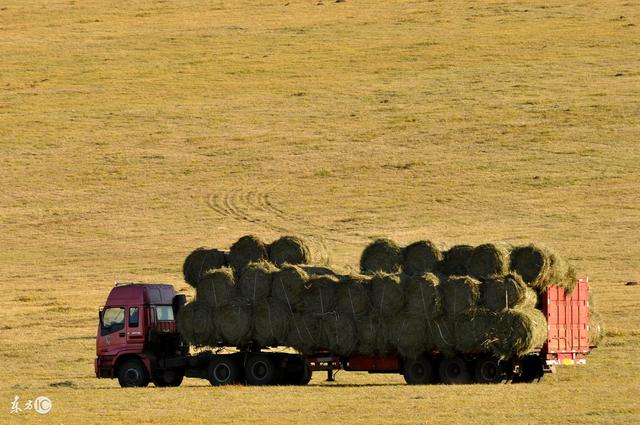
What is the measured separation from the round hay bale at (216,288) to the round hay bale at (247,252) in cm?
96

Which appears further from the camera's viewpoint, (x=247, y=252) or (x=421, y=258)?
(x=247, y=252)

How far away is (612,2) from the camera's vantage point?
110 meters

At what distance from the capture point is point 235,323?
30422mm

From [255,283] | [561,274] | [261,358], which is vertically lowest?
[261,358]

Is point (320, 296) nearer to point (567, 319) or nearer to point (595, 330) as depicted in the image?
point (567, 319)

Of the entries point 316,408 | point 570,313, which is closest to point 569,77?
point 570,313

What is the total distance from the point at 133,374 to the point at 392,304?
20.4 ft

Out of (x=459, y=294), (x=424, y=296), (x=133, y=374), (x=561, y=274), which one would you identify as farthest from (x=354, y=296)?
(x=133, y=374)

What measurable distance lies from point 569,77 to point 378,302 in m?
64.6

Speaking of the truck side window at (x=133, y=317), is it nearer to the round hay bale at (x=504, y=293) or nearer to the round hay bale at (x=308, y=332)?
the round hay bale at (x=308, y=332)

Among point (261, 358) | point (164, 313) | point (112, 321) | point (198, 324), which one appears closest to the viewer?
point (198, 324)

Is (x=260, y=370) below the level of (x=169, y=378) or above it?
above

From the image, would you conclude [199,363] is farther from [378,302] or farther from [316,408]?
[316,408]

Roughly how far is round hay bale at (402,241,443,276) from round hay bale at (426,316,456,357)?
1.65m
